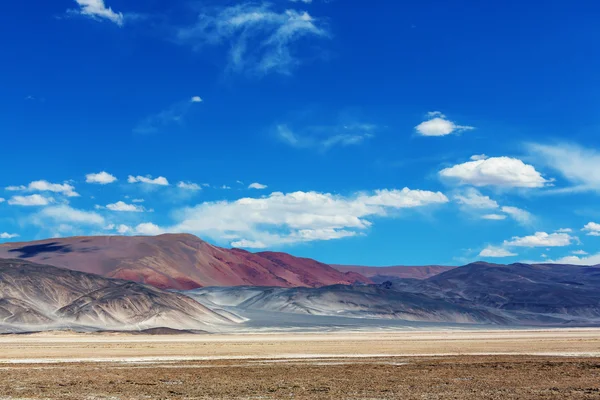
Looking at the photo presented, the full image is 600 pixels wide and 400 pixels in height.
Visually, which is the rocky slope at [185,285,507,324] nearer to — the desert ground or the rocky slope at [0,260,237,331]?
the rocky slope at [0,260,237,331]

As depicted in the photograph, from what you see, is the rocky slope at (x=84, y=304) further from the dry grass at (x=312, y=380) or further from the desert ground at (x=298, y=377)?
the dry grass at (x=312, y=380)

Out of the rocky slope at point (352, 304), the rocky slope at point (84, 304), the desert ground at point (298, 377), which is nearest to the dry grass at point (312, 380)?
the desert ground at point (298, 377)

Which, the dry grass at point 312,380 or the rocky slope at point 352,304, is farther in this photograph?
the rocky slope at point 352,304

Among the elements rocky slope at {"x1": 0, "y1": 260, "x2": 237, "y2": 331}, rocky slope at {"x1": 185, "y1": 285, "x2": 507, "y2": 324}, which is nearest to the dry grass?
rocky slope at {"x1": 0, "y1": 260, "x2": 237, "y2": 331}

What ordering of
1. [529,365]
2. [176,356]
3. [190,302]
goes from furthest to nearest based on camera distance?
[190,302], [176,356], [529,365]

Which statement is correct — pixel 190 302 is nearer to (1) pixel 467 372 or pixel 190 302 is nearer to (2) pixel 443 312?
(2) pixel 443 312

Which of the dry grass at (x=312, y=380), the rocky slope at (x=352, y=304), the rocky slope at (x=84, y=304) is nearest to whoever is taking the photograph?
the dry grass at (x=312, y=380)

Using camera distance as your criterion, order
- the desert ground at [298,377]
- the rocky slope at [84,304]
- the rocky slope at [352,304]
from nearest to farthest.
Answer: the desert ground at [298,377], the rocky slope at [84,304], the rocky slope at [352,304]

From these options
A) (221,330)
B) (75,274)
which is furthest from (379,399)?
(75,274)
